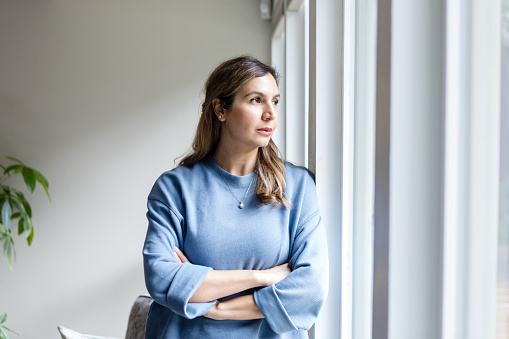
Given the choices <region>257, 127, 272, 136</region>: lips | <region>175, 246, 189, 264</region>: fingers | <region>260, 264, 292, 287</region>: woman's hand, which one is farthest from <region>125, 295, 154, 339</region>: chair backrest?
<region>257, 127, 272, 136</region>: lips

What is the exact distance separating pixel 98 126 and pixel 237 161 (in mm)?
2002

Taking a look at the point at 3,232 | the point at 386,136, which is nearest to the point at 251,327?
the point at 386,136

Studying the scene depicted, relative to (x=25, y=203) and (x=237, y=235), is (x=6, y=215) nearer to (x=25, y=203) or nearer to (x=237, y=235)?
(x=25, y=203)

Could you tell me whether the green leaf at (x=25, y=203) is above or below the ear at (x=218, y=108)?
below

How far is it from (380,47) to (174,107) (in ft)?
8.30

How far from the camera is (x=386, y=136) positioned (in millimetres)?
837

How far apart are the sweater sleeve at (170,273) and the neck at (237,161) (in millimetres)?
217

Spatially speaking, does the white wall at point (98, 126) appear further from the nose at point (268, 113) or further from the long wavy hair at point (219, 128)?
the nose at point (268, 113)

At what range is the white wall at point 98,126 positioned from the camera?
324 cm

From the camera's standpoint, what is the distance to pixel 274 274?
1.34 meters

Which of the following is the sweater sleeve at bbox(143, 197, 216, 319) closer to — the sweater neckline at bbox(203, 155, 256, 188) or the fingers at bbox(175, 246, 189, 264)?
the fingers at bbox(175, 246, 189, 264)

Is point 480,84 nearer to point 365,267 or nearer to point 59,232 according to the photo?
point 365,267

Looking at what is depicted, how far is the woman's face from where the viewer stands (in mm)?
1436

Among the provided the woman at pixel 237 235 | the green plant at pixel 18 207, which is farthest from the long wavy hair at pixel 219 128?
the green plant at pixel 18 207
